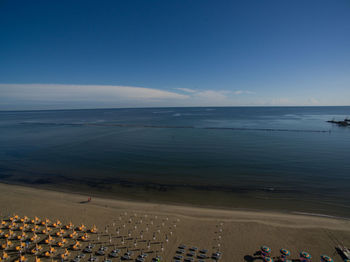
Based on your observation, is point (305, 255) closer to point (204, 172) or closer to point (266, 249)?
point (266, 249)

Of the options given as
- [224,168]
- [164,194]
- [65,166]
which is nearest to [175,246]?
[164,194]

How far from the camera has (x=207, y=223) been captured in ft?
63.0

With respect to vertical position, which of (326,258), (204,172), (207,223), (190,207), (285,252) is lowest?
(190,207)

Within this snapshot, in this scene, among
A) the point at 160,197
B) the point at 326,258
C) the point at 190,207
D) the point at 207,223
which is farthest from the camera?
the point at 160,197

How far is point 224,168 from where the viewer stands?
35.0 meters

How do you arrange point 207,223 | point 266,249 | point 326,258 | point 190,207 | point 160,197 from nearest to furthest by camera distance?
point 326,258, point 266,249, point 207,223, point 190,207, point 160,197

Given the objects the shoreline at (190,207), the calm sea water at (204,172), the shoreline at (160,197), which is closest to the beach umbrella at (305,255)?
the shoreline at (190,207)

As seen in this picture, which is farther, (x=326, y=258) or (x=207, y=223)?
(x=207, y=223)

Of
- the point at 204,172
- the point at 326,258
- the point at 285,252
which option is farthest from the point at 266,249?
the point at 204,172

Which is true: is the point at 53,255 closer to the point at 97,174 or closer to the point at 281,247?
the point at 97,174

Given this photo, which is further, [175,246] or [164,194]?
[164,194]

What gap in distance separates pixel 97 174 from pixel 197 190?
2123 centimetres

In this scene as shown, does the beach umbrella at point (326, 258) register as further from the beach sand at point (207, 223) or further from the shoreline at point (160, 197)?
the shoreline at point (160, 197)

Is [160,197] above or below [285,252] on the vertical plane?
below
